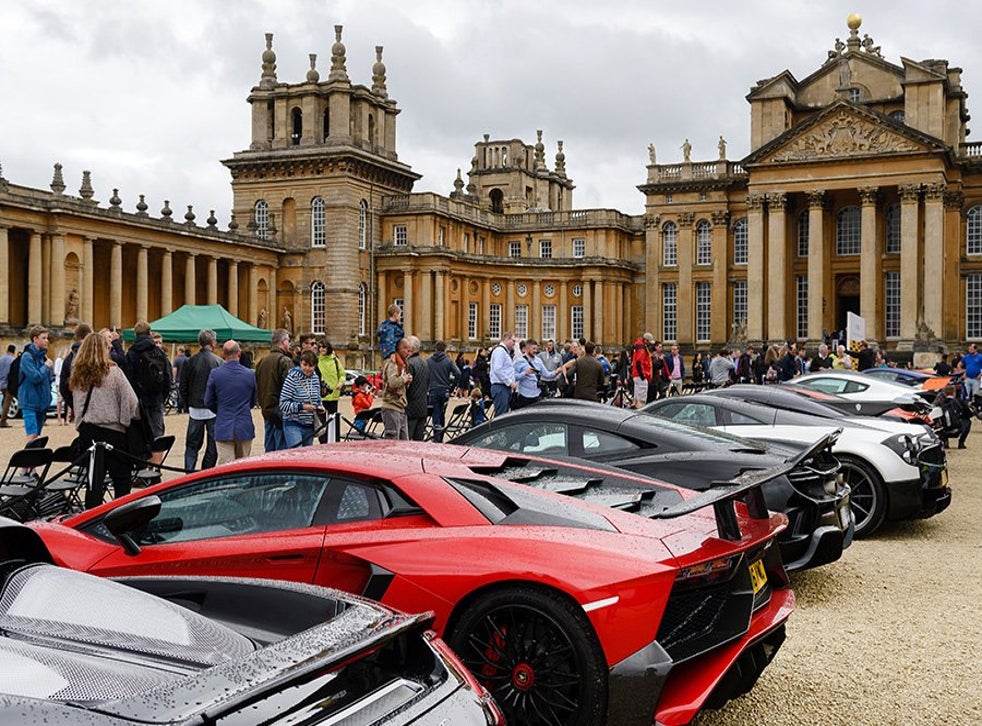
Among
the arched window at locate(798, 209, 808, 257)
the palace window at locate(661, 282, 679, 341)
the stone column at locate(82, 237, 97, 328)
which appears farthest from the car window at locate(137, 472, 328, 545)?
the palace window at locate(661, 282, 679, 341)

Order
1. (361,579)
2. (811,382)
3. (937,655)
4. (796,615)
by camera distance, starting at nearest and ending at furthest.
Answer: (361,579) < (937,655) < (796,615) < (811,382)

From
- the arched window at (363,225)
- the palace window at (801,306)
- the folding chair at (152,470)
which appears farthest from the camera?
the arched window at (363,225)

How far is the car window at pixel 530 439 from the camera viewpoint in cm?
971

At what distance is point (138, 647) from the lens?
3000mm

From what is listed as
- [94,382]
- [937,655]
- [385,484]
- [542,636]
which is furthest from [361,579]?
[94,382]

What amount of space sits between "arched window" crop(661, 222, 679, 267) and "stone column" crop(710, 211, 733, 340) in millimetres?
3052

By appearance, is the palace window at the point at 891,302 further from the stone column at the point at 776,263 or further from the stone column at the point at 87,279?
the stone column at the point at 87,279

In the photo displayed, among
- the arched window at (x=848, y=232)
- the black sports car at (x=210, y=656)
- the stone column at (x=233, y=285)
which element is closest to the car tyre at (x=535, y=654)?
the black sports car at (x=210, y=656)

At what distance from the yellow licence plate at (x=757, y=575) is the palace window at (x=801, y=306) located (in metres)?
55.4

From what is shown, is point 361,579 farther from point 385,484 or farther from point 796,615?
point 796,615

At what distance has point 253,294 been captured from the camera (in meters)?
59.4

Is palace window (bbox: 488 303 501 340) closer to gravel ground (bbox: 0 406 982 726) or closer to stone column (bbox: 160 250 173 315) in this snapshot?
stone column (bbox: 160 250 173 315)

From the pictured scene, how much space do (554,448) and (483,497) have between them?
4132mm

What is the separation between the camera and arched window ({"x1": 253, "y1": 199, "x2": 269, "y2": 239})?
6244 cm
